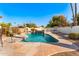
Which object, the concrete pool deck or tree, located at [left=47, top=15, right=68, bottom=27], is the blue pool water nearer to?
the concrete pool deck

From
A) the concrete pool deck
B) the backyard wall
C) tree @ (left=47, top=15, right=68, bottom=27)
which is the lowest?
the concrete pool deck

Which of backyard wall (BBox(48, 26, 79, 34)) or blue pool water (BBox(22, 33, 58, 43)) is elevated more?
backyard wall (BBox(48, 26, 79, 34))

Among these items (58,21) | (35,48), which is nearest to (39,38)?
(35,48)

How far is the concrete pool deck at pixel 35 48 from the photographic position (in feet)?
22.4

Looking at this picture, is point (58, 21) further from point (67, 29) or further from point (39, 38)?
point (39, 38)

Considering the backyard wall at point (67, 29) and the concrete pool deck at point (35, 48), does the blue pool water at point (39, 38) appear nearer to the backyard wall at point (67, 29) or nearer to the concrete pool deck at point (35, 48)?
the concrete pool deck at point (35, 48)

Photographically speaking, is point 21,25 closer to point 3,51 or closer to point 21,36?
point 21,36

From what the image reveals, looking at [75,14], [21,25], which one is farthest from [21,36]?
[75,14]

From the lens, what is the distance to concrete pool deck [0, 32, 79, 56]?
22.4 ft

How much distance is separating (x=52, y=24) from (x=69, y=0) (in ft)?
2.17

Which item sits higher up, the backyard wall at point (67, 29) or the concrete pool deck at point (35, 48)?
the backyard wall at point (67, 29)

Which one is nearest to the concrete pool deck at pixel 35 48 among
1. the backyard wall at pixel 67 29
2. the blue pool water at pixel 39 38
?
the blue pool water at pixel 39 38

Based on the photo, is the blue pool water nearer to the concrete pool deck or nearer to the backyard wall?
the concrete pool deck

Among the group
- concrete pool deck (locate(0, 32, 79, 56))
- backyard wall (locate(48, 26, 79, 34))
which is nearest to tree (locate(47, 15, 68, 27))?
backyard wall (locate(48, 26, 79, 34))
